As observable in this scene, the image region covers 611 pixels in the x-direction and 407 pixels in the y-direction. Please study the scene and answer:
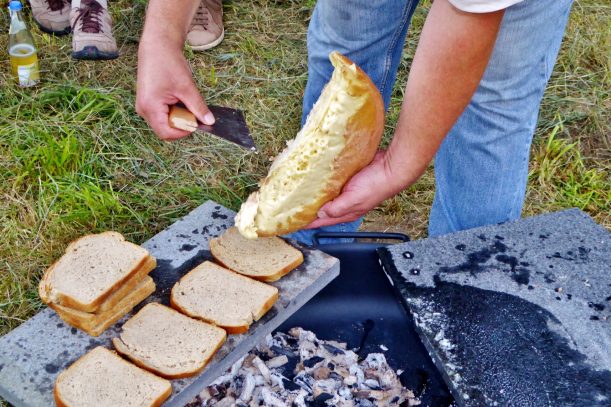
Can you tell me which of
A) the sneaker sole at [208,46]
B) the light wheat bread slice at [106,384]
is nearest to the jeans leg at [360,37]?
the light wheat bread slice at [106,384]

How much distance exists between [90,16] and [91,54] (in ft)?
0.90

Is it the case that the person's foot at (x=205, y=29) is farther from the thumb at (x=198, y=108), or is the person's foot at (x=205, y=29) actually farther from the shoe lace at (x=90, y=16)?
the thumb at (x=198, y=108)

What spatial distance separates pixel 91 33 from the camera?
415 centimetres

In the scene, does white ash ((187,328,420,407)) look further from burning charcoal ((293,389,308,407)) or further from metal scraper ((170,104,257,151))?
metal scraper ((170,104,257,151))

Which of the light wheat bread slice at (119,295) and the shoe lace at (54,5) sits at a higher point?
the shoe lace at (54,5)

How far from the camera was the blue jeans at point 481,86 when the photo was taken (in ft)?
7.34

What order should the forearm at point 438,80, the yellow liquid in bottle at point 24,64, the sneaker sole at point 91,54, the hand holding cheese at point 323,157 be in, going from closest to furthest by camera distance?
the forearm at point 438,80 < the hand holding cheese at point 323,157 < the yellow liquid in bottle at point 24,64 < the sneaker sole at point 91,54

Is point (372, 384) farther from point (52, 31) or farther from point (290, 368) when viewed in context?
point (52, 31)

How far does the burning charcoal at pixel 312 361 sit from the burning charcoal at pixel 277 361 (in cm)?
7

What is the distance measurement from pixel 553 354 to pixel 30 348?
142 cm

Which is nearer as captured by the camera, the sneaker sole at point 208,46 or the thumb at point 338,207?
the thumb at point 338,207

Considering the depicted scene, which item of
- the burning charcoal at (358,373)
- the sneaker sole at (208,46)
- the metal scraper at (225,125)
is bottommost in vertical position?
the burning charcoal at (358,373)

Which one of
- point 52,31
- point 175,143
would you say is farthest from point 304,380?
point 52,31

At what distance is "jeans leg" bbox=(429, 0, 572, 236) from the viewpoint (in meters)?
2.20
